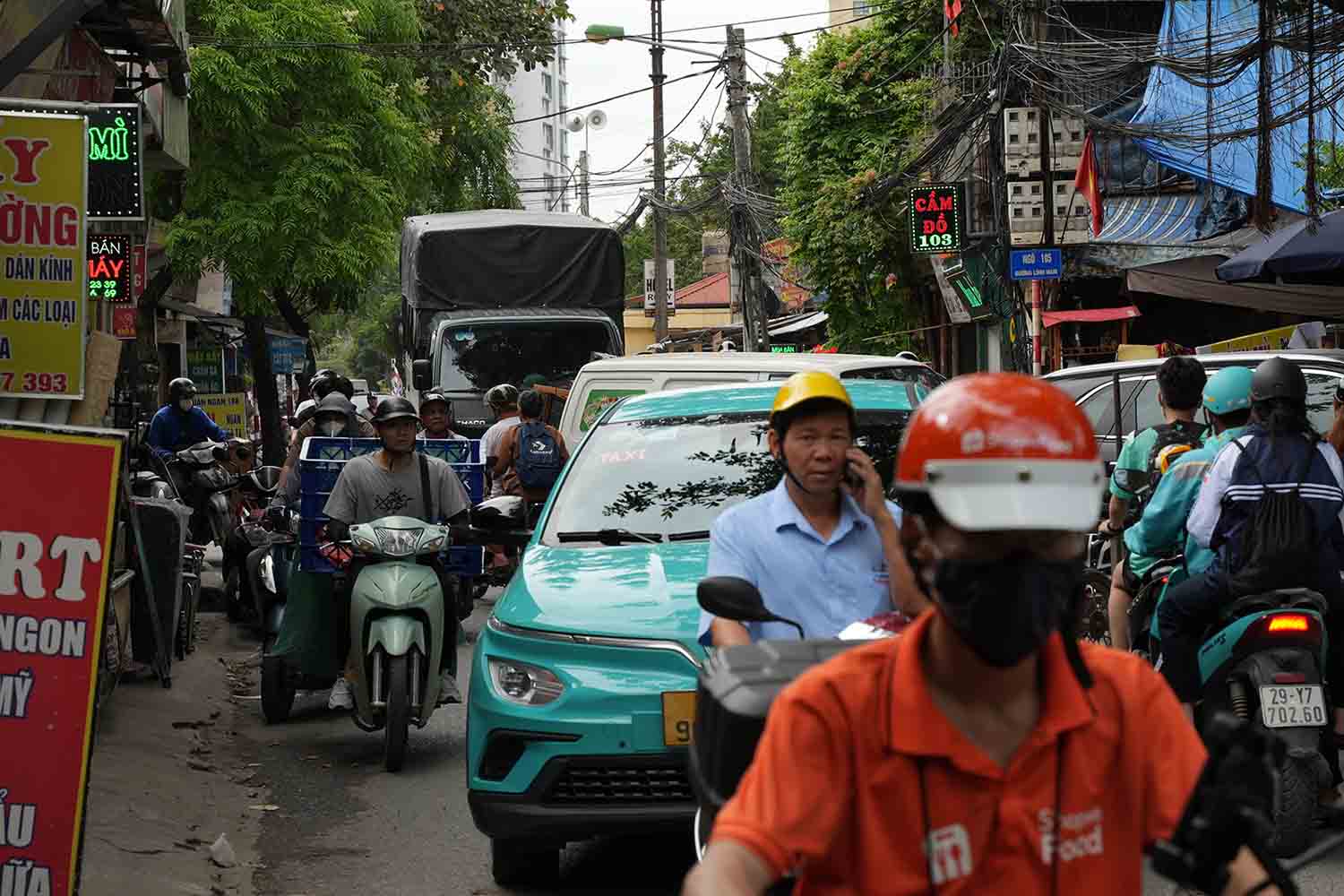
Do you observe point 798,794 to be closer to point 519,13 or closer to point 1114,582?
point 1114,582

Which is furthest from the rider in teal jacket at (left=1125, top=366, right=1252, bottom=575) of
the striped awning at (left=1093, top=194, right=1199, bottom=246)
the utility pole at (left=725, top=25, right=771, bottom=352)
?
the utility pole at (left=725, top=25, right=771, bottom=352)

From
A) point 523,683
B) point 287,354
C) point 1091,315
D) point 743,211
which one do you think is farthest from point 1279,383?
point 287,354

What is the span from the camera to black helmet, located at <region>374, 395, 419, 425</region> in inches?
360

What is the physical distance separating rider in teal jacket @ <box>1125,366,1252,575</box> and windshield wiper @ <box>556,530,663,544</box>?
76.2 inches

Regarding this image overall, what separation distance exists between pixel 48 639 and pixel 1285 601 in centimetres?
414

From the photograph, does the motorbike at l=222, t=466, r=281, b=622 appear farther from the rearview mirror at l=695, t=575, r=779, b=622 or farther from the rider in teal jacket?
the rearview mirror at l=695, t=575, r=779, b=622

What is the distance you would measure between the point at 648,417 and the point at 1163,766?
18.6 ft

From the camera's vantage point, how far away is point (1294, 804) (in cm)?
640

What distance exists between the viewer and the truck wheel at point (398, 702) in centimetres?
867

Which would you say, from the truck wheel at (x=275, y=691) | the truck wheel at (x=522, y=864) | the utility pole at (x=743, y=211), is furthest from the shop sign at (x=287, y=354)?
the truck wheel at (x=522, y=864)

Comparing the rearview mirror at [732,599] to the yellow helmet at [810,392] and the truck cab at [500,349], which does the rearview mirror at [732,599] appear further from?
the truck cab at [500,349]

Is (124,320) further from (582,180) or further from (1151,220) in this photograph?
(582,180)

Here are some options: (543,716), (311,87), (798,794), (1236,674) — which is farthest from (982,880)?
(311,87)

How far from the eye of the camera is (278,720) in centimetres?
1058
